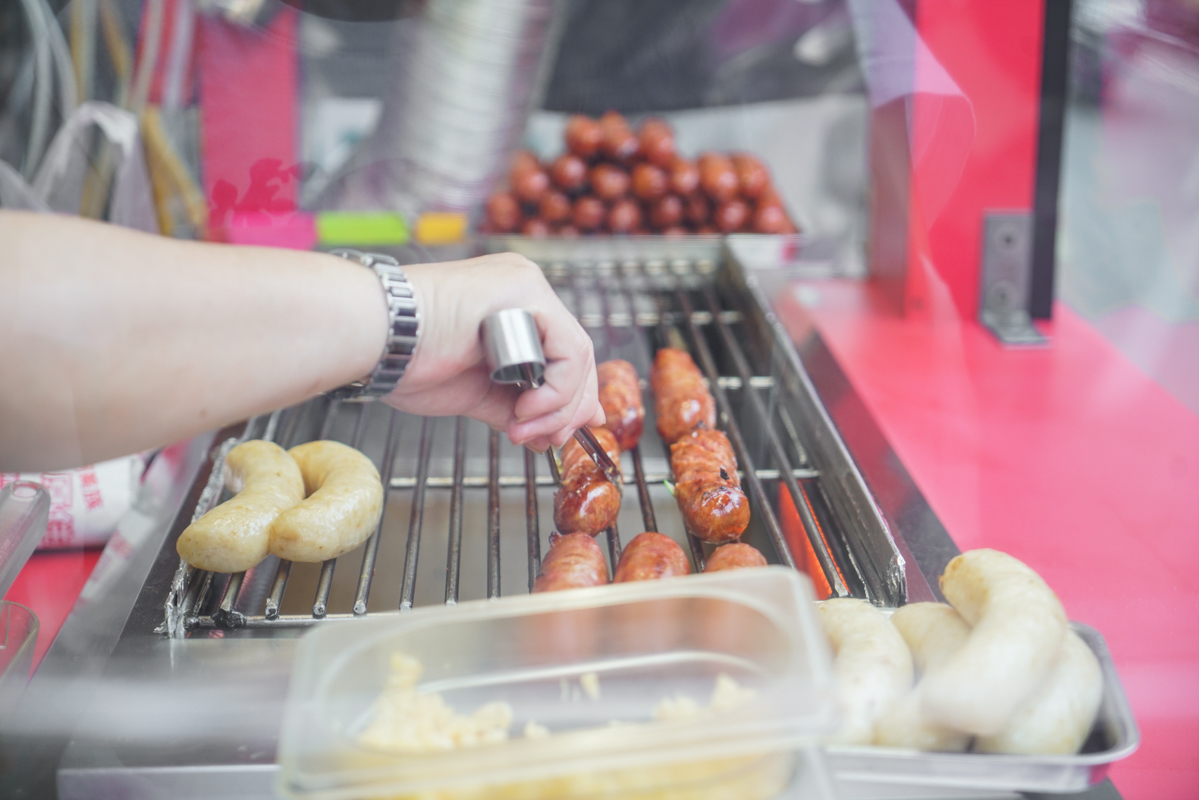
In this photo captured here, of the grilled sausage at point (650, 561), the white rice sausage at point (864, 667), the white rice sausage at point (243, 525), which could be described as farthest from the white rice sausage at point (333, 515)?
the white rice sausage at point (864, 667)

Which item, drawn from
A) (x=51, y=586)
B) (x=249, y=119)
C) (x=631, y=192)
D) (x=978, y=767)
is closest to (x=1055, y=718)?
(x=978, y=767)

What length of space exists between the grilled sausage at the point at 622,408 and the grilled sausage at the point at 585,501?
188 millimetres

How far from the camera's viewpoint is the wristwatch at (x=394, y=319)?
1039 millimetres

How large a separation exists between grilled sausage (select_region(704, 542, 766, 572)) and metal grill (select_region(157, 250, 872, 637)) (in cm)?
6

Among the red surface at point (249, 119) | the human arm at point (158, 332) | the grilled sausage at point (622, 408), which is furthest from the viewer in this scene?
the red surface at point (249, 119)

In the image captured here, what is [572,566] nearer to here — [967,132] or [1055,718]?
[1055,718]

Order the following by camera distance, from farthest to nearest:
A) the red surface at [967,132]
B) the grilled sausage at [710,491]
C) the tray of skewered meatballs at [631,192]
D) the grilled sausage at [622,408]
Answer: the tray of skewered meatballs at [631,192] → the red surface at [967,132] → the grilled sausage at [622,408] → the grilled sausage at [710,491]

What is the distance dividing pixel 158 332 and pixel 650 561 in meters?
0.71

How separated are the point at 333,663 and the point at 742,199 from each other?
96.9 inches

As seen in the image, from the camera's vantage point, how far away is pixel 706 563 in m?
1.35

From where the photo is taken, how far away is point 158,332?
0.85 meters

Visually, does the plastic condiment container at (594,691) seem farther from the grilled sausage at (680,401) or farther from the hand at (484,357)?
the grilled sausage at (680,401)

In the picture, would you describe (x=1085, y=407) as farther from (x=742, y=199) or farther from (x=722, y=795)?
(x=722, y=795)

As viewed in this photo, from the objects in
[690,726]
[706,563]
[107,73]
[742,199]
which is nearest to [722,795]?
[690,726]
